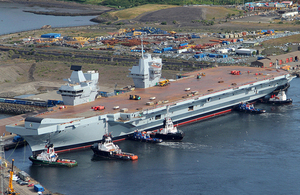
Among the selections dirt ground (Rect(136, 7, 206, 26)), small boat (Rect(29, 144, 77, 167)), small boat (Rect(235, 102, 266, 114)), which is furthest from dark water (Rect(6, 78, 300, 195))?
dirt ground (Rect(136, 7, 206, 26))

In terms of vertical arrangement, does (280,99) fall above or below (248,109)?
above

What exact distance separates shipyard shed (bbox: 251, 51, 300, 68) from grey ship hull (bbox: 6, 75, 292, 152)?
1699 centimetres

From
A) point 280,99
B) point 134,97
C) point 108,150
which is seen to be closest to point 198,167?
point 108,150

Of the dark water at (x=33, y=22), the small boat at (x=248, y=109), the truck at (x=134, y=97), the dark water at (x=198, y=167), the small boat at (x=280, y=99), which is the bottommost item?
the dark water at (x=198, y=167)

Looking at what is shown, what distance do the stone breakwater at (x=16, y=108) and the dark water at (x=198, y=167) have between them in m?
13.9

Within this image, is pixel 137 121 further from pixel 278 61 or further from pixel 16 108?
pixel 278 61

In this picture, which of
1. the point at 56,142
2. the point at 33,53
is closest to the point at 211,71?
the point at 56,142

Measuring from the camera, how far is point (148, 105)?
55406 mm

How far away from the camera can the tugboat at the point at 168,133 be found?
5261 cm

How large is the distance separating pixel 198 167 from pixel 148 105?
12.4 m

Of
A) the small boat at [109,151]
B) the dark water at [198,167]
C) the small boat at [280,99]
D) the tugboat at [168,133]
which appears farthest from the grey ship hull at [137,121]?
the small boat at [109,151]

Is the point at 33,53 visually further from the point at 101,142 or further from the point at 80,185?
the point at 80,185

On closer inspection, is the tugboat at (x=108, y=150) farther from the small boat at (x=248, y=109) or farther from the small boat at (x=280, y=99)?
the small boat at (x=280, y=99)

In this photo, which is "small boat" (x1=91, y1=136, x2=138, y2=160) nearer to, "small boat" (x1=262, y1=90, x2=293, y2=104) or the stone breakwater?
the stone breakwater
